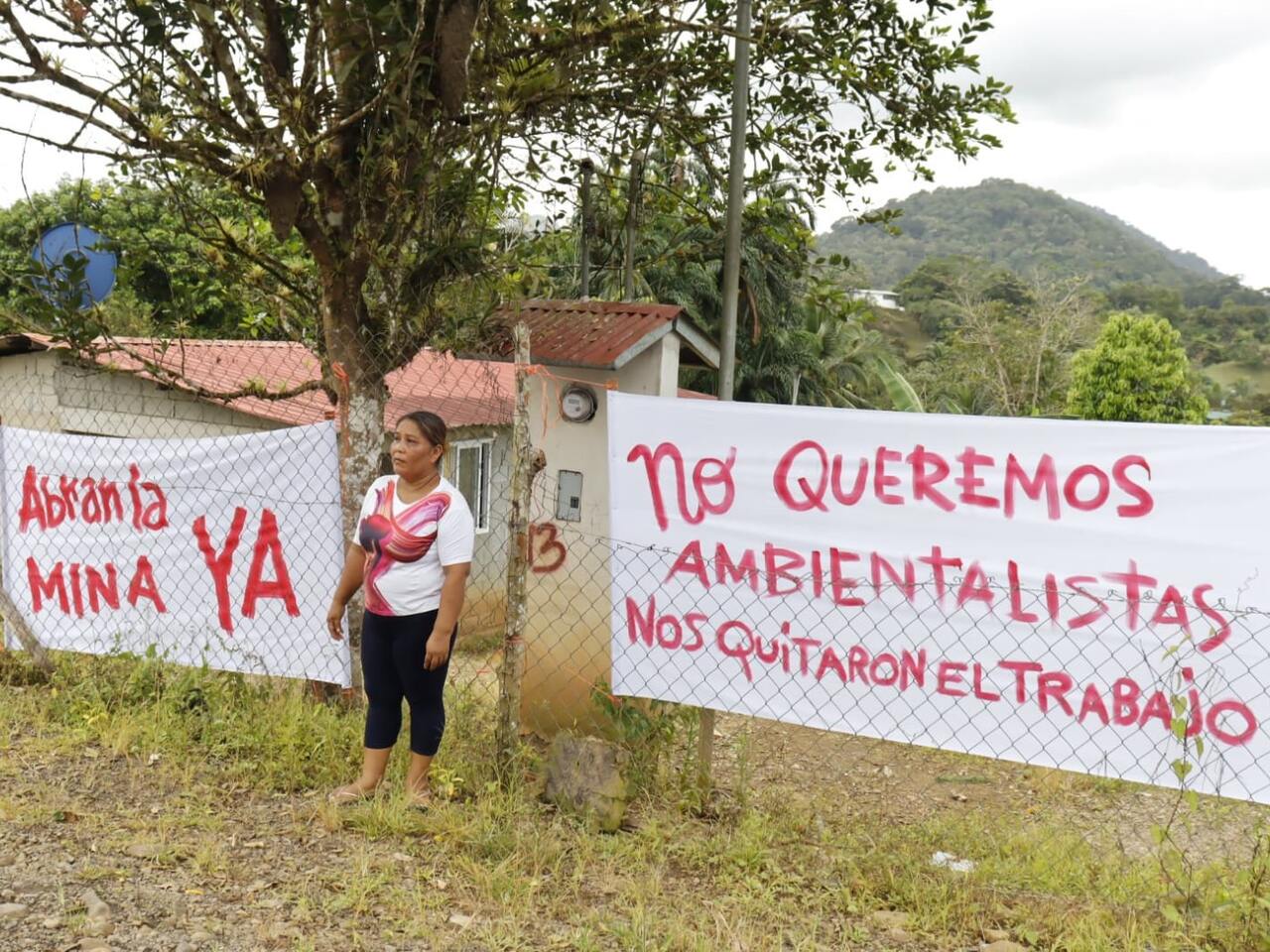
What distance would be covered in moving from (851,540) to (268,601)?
2413mm

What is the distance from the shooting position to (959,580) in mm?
3332

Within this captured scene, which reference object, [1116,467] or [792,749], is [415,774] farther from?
[792,749]

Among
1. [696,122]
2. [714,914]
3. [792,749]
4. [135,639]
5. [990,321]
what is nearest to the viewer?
[714,914]

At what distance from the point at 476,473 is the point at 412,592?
31.3 feet

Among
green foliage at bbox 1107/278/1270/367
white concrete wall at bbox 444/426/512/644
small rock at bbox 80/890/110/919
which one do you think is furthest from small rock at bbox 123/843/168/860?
green foliage at bbox 1107/278/1270/367

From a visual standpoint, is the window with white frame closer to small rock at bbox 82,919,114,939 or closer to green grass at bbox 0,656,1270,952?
green grass at bbox 0,656,1270,952

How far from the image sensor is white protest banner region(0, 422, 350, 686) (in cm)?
427

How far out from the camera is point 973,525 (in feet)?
10.8

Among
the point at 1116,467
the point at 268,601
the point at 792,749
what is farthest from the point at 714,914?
the point at 792,749

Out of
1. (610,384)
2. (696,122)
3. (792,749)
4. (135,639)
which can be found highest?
(696,122)

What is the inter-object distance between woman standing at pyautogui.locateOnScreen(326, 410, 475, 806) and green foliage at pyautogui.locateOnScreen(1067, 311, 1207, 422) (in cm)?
2207

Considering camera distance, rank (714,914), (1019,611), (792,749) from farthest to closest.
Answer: (792,749) → (1019,611) → (714,914)

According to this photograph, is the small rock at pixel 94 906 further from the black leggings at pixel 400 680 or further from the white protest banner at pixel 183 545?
the white protest banner at pixel 183 545

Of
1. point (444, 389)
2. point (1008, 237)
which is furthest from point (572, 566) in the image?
point (1008, 237)
